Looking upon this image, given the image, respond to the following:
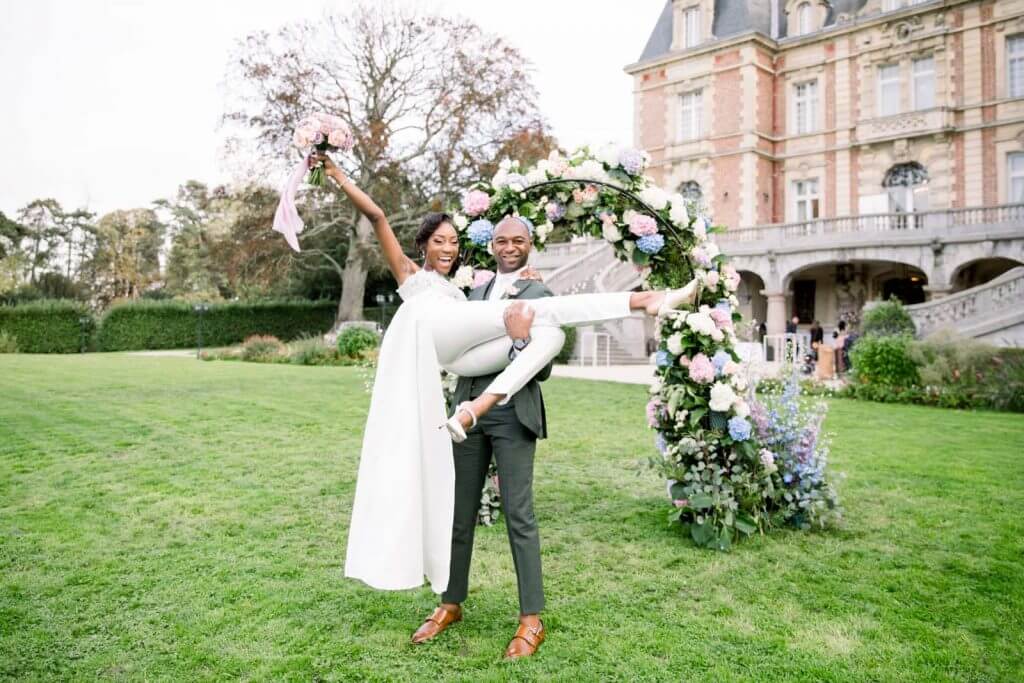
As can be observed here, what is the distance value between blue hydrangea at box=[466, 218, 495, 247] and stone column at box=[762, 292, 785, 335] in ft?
66.0

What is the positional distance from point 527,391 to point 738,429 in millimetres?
2085

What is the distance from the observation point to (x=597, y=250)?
79.1 ft

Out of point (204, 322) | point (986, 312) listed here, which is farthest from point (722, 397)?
point (204, 322)

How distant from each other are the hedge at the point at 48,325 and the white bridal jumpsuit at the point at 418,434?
32.6 meters

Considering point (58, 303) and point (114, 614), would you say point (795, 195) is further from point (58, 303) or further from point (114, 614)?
point (58, 303)

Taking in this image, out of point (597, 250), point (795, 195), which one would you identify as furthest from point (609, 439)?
point (795, 195)

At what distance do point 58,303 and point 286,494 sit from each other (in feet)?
100

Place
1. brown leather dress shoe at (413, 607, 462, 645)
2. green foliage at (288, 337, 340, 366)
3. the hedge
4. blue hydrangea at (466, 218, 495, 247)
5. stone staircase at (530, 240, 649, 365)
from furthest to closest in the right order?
the hedge < green foliage at (288, 337, 340, 366) < stone staircase at (530, 240, 649, 365) < blue hydrangea at (466, 218, 495, 247) < brown leather dress shoe at (413, 607, 462, 645)

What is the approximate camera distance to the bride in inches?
117

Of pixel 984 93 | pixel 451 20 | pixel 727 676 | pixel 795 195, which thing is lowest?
pixel 727 676

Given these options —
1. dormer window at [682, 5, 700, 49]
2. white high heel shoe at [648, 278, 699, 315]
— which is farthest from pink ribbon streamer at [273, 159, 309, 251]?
dormer window at [682, 5, 700, 49]

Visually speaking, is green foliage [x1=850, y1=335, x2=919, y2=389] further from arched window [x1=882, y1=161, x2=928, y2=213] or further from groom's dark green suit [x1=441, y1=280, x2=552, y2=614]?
arched window [x1=882, y1=161, x2=928, y2=213]

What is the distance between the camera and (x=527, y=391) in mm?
3221

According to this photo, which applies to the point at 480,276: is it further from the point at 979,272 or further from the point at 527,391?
the point at 979,272
